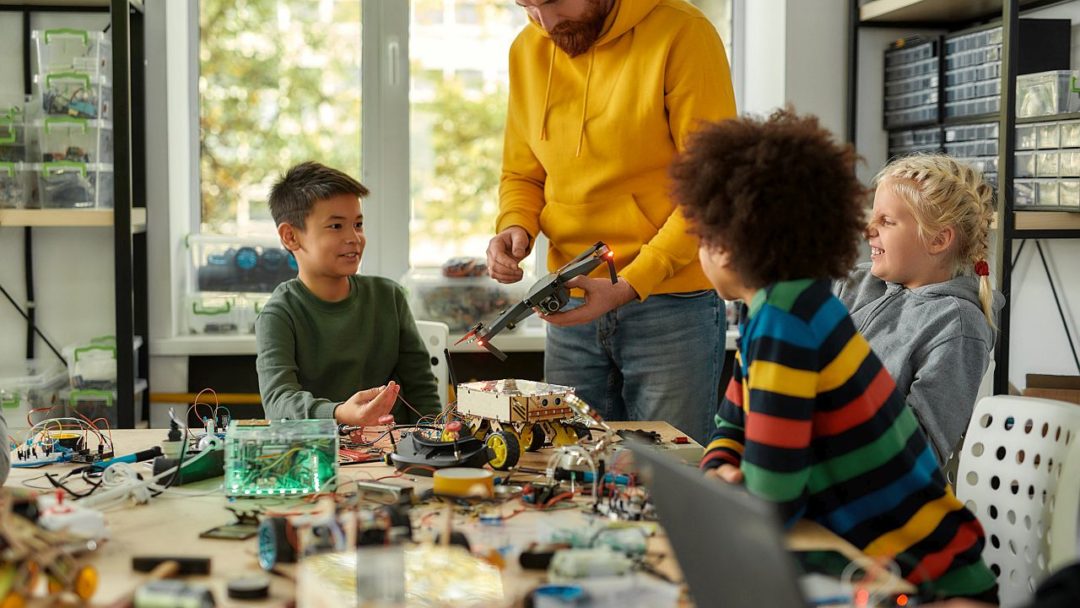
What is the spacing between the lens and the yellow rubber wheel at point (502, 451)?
1.63 meters

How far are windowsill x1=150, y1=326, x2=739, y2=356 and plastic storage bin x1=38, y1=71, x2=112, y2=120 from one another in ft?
2.23

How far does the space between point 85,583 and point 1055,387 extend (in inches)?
80.9

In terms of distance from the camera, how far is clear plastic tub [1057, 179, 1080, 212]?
2436 millimetres

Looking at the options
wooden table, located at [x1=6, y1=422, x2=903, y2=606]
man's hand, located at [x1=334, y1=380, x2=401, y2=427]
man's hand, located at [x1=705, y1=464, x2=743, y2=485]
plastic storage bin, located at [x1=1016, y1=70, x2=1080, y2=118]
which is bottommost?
wooden table, located at [x1=6, y1=422, x2=903, y2=606]

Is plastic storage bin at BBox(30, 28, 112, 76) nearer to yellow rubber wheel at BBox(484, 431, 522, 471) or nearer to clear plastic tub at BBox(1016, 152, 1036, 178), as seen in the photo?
yellow rubber wheel at BBox(484, 431, 522, 471)

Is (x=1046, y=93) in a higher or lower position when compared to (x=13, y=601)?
higher

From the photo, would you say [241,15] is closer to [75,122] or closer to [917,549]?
[75,122]

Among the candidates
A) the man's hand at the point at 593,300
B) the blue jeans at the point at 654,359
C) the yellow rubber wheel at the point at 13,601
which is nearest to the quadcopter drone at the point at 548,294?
the man's hand at the point at 593,300

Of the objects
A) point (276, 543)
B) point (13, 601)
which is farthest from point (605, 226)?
point (13, 601)

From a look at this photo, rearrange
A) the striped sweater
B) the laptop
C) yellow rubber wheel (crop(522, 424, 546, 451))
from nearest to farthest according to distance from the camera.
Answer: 1. the laptop
2. the striped sweater
3. yellow rubber wheel (crop(522, 424, 546, 451))

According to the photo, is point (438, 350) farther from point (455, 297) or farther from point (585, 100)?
point (585, 100)

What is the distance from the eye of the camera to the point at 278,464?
4.84 ft

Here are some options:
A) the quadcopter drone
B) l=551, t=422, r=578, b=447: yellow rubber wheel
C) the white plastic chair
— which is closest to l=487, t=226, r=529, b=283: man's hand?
the quadcopter drone

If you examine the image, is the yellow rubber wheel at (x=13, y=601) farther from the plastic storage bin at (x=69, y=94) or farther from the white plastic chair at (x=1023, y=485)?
the plastic storage bin at (x=69, y=94)
